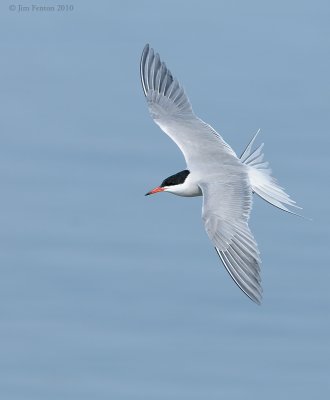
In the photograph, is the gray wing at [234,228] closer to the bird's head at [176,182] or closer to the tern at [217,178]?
the tern at [217,178]

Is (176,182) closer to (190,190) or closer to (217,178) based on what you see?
(190,190)

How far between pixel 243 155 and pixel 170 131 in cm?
61

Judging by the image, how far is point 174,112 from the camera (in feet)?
38.3

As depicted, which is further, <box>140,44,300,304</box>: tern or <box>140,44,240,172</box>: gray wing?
<box>140,44,240,172</box>: gray wing

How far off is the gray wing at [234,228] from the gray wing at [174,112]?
72 cm

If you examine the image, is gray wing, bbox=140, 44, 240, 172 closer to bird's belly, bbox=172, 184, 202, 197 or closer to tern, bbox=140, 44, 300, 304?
tern, bbox=140, 44, 300, 304

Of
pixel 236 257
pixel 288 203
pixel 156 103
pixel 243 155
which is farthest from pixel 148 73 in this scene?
pixel 236 257

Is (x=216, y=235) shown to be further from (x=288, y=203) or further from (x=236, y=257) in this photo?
(x=288, y=203)

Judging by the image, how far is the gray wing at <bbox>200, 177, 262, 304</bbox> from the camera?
30.6 feet

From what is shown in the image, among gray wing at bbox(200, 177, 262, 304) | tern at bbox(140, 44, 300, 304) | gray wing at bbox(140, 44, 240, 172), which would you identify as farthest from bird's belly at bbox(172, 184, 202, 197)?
gray wing at bbox(140, 44, 240, 172)

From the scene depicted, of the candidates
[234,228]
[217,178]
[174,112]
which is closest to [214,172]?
[217,178]

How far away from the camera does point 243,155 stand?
1133 centimetres

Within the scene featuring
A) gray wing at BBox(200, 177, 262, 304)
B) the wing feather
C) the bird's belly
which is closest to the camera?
gray wing at BBox(200, 177, 262, 304)

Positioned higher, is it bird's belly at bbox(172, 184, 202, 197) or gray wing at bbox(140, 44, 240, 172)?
gray wing at bbox(140, 44, 240, 172)
